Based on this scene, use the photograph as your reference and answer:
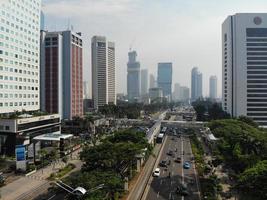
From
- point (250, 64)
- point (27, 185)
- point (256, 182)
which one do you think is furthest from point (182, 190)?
point (250, 64)

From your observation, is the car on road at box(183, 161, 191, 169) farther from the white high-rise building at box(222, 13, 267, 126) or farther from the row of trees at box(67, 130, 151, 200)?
the white high-rise building at box(222, 13, 267, 126)

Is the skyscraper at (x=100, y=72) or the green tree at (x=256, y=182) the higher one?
the skyscraper at (x=100, y=72)

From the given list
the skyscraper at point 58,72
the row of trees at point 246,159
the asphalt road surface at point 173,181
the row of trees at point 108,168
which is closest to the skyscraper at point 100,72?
the skyscraper at point 58,72

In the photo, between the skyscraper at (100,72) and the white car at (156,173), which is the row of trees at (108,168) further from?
the skyscraper at (100,72)

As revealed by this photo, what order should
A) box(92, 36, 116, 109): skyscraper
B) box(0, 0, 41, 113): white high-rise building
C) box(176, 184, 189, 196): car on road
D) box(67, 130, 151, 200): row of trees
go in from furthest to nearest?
box(92, 36, 116, 109): skyscraper, box(0, 0, 41, 113): white high-rise building, box(176, 184, 189, 196): car on road, box(67, 130, 151, 200): row of trees

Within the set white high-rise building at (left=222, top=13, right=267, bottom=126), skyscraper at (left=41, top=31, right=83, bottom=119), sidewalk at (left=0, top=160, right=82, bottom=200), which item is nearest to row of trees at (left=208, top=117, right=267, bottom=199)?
sidewalk at (left=0, top=160, right=82, bottom=200)

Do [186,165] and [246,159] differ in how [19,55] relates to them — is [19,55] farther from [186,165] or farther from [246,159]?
[246,159]
